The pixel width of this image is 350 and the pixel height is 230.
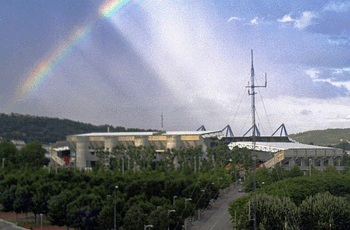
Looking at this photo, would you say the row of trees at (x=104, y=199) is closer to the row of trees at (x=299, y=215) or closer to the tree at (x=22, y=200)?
the tree at (x=22, y=200)

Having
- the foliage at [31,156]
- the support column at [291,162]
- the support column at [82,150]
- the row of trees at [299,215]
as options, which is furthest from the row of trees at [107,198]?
the support column at [82,150]

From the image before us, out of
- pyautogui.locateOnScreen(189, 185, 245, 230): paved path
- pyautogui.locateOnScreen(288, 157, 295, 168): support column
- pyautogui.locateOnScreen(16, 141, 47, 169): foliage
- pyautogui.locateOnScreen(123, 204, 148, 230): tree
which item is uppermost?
pyautogui.locateOnScreen(16, 141, 47, 169): foliage

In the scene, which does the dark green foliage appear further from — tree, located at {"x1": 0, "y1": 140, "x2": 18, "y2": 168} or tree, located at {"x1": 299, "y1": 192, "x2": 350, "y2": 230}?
tree, located at {"x1": 0, "y1": 140, "x2": 18, "y2": 168}

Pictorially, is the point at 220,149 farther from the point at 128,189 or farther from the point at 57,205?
the point at 57,205

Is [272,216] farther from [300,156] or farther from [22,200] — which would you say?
[300,156]

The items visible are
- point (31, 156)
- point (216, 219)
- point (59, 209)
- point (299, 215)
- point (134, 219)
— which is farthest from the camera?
point (31, 156)

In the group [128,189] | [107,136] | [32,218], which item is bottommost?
[32,218]

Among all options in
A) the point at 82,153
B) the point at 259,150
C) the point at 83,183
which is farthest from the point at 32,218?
the point at 259,150

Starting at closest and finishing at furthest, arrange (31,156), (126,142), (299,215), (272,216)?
(272,216)
(299,215)
(31,156)
(126,142)

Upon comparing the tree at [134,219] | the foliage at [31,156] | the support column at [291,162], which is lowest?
the tree at [134,219]

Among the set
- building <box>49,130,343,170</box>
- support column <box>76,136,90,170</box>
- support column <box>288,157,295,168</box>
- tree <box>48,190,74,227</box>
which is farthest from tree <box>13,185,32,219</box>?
support column <box>288,157,295,168</box>

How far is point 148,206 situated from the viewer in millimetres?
52031

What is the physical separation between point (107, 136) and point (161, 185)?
79.7 metres

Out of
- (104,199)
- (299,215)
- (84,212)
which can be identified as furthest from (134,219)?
(299,215)
